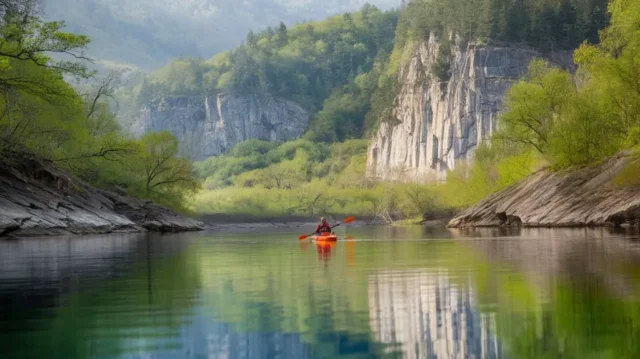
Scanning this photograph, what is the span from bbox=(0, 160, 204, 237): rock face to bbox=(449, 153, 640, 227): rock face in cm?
3110

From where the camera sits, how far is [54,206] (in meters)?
57.8

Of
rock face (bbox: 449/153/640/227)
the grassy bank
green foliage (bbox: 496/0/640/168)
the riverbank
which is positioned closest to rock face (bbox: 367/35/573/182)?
the grassy bank

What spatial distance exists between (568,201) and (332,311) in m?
51.0

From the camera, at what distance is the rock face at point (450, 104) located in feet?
532

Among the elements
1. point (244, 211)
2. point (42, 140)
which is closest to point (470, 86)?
point (244, 211)

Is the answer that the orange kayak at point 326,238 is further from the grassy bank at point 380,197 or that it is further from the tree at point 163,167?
the tree at point 163,167

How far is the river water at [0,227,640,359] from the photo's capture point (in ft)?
32.7

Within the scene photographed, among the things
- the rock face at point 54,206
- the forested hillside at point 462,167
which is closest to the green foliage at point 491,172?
the forested hillside at point 462,167

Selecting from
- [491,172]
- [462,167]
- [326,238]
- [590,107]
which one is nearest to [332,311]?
[326,238]

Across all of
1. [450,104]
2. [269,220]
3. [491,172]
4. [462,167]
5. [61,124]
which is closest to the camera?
[61,124]

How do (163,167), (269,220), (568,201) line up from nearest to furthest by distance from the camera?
(568,201)
(163,167)
(269,220)

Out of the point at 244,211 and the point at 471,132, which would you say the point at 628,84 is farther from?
the point at 244,211

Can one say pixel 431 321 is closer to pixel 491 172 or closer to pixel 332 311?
pixel 332 311

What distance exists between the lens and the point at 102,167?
8625 centimetres
